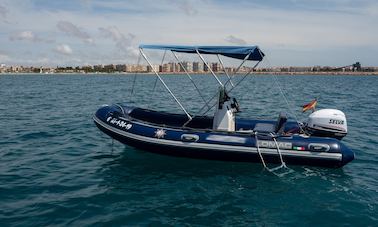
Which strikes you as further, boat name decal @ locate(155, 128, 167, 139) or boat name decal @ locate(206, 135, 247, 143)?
boat name decal @ locate(155, 128, 167, 139)

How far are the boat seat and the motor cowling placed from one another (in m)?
0.92

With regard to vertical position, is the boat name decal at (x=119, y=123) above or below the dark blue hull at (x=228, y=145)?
above

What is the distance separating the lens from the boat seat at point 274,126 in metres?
11.3

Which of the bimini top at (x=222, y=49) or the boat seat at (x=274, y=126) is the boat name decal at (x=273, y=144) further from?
the bimini top at (x=222, y=49)

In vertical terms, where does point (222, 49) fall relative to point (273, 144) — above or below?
above

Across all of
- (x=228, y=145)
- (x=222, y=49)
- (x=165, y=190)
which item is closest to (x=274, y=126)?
(x=228, y=145)

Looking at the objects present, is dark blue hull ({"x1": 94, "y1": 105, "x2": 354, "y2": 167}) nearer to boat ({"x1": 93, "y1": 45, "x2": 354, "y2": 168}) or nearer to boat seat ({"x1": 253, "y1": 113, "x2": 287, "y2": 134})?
boat ({"x1": 93, "y1": 45, "x2": 354, "y2": 168})

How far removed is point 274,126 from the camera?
11.8 m

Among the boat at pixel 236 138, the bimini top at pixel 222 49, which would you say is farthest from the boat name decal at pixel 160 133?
the bimini top at pixel 222 49

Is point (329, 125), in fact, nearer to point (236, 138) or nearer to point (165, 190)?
point (236, 138)

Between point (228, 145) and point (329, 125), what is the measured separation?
2874 mm

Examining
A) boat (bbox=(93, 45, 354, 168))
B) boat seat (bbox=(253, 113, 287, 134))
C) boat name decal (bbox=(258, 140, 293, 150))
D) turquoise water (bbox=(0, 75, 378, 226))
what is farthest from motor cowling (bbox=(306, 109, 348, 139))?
boat name decal (bbox=(258, 140, 293, 150))

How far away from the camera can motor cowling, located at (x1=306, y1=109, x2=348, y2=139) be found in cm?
1032

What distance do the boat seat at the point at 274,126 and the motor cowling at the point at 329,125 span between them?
919 millimetres
